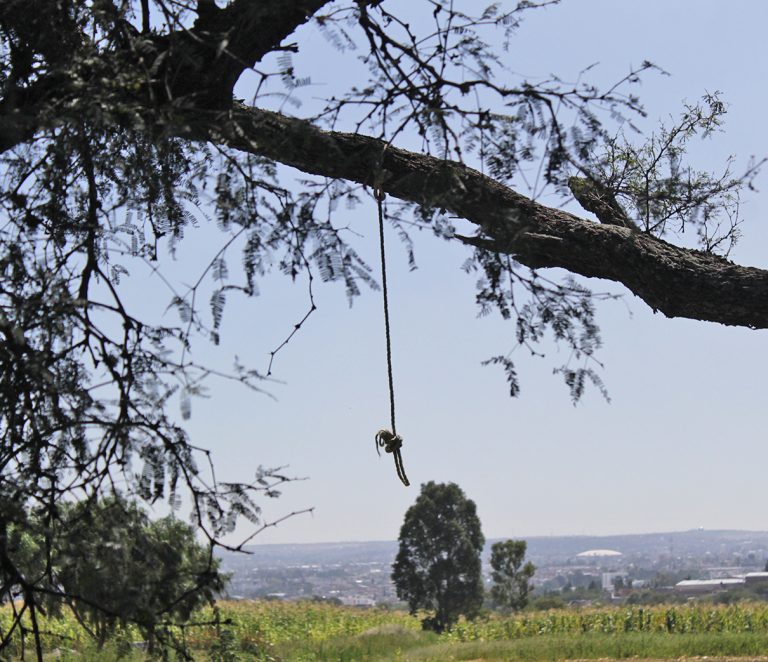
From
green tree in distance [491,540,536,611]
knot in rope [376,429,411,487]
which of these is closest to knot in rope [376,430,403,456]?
knot in rope [376,429,411,487]

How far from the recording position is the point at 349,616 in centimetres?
1719

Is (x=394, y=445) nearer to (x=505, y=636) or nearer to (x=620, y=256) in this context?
(x=620, y=256)

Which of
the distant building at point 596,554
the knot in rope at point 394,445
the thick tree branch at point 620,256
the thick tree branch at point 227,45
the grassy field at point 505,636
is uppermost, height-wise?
the thick tree branch at point 227,45

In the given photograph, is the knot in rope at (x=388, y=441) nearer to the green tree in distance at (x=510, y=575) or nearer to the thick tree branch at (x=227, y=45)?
the thick tree branch at (x=227, y=45)

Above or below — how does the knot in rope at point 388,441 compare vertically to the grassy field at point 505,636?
above

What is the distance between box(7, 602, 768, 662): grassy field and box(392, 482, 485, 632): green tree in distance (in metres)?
1.49

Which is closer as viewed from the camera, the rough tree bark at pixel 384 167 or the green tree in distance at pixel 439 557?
the rough tree bark at pixel 384 167

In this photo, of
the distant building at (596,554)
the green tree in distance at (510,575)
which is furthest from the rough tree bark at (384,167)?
the distant building at (596,554)

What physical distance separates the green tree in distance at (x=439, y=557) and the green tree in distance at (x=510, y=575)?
1.65 m

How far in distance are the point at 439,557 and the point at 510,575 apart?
286 cm

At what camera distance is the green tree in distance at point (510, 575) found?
841 inches

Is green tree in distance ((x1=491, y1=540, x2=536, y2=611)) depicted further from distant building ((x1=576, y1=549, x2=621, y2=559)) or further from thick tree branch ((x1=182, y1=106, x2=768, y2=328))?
distant building ((x1=576, y1=549, x2=621, y2=559))

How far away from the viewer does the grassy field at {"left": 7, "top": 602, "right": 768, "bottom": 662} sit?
11422 millimetres

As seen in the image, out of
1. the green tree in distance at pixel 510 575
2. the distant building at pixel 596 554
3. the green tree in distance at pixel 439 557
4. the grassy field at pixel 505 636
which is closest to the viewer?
the grassy field at pixel 505 636
